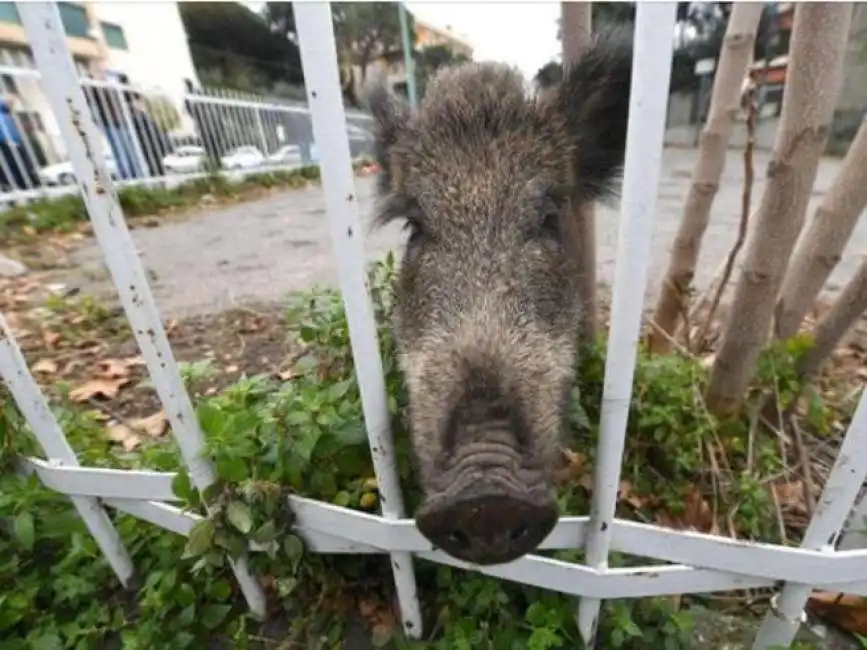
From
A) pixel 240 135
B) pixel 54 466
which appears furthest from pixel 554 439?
pixel 240 135

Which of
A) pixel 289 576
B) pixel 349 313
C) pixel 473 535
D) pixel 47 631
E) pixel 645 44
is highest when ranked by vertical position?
pixel 645 44

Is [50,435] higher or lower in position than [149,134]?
lower

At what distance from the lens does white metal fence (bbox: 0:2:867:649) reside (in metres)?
1.13

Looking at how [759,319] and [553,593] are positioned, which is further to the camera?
[759,319]

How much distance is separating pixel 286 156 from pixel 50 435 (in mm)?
15669

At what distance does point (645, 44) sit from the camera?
3.28ft

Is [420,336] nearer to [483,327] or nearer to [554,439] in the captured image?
[483,327]

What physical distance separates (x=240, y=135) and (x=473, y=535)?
1556 centimetres

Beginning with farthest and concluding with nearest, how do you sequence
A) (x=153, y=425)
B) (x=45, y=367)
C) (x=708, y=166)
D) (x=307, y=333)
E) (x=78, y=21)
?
(x=78, y=21) < (x=45, y=367) < (x=153, y=425) < (x=708, y=166) < (x=307, y=333)

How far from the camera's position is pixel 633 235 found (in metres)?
1.17

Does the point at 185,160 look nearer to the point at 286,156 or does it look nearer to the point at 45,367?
the point at 286,156

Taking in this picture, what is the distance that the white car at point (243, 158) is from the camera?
1385 cm

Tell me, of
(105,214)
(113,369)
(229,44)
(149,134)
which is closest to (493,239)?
(105,214)

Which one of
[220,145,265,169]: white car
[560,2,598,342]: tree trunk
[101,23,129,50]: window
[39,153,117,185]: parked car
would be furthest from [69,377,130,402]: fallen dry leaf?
[101,23,129,50]: window
